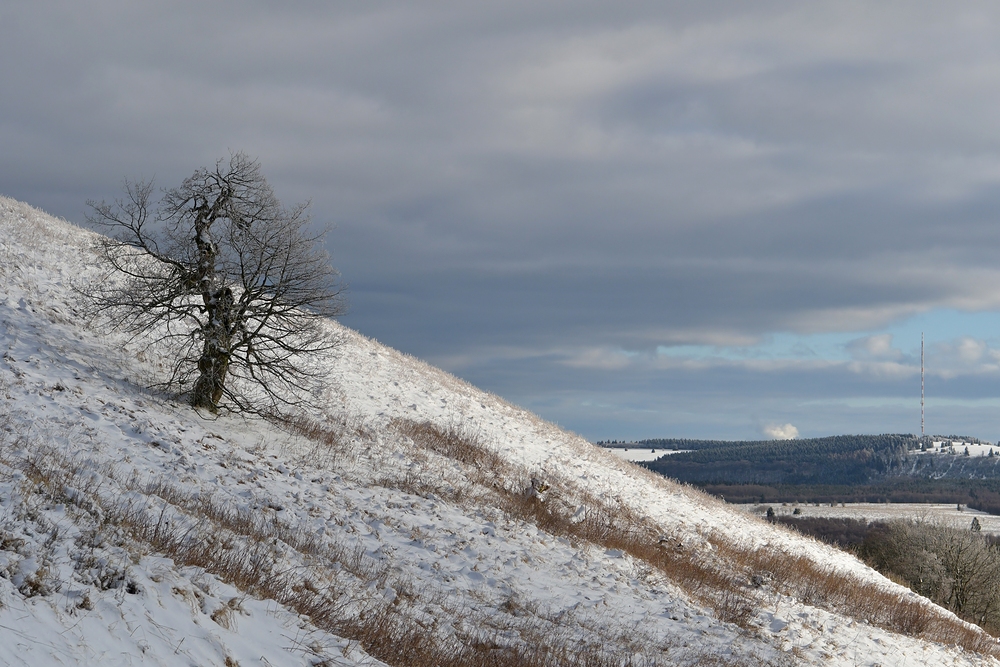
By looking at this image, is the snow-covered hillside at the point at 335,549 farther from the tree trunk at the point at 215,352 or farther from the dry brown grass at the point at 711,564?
the tree trunk at the point at 215,352

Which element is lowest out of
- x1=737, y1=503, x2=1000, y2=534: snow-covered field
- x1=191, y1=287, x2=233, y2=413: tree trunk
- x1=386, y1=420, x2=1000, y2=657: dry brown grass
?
x1=737, y1=503, x2=1000, y2=534: snow-covered field

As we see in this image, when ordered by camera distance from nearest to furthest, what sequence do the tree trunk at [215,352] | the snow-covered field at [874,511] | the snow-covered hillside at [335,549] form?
the snow-covered hillside at [335,549], the tree trunk at [215,352], the snow-covered field at [874,511]

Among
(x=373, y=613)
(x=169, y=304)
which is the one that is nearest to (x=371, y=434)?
(x=169, y=304)

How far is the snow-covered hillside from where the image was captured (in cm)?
705

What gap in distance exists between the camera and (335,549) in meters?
12.8

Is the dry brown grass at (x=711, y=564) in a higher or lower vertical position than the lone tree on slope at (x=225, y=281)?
lower

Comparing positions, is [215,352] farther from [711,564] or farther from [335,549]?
[711,564]

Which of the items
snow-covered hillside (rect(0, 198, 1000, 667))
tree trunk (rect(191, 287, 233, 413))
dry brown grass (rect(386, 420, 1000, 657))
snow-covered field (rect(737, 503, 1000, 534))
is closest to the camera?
snow-covered hillside (rect(0, 198, 1000, 667))

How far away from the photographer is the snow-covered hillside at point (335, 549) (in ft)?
23.1

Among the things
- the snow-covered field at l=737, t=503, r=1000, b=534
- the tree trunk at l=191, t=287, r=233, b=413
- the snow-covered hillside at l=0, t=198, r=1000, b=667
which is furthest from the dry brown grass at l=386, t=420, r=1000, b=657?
the snow-covered field at l=737, t=503, r=1000, b=534

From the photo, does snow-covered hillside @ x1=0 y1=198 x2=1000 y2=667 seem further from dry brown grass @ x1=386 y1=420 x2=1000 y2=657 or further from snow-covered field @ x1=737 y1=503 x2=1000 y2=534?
snow-covered field @ x1=737 y1=503 x2=1000 y2=534

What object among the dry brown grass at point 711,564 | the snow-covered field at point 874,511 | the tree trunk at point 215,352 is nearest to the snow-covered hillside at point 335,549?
the dry brown grass at point 711,564

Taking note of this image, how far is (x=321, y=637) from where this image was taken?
7.92m

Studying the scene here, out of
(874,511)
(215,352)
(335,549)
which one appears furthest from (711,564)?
(874,511)
